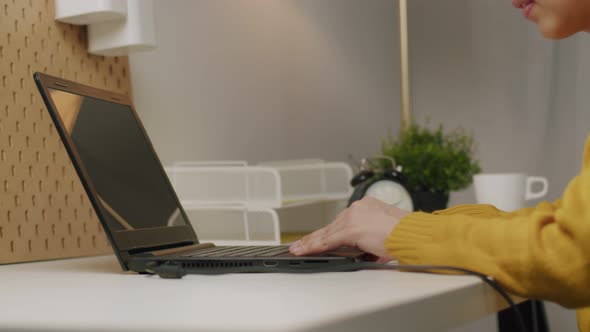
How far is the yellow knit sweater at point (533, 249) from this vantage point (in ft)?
1.88

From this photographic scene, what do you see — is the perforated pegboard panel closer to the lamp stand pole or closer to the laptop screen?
the laptop screen

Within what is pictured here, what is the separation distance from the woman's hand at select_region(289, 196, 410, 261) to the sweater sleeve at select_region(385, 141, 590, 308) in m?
0.07

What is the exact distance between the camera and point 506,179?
1.70 meters

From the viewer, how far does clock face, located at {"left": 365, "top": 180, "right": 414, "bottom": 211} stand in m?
1.53

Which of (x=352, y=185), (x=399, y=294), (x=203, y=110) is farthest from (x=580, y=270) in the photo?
(x=203, y=110)

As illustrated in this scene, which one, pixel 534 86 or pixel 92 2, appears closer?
pixel 92 2

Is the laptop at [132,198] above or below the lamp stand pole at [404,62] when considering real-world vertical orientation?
below

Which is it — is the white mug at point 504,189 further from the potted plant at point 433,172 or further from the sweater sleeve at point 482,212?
the sweater sleeve at point 482,212

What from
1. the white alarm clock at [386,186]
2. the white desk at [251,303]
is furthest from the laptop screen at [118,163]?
the white alarm clock at [386,186]

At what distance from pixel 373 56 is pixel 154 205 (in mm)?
1695

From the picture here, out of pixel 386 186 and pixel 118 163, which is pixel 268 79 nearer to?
pixel 386 186

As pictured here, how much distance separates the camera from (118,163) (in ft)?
2.90

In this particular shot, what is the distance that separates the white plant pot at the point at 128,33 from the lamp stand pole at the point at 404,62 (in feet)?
4.53

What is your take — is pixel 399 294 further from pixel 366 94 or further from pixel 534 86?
pixel 534 86
